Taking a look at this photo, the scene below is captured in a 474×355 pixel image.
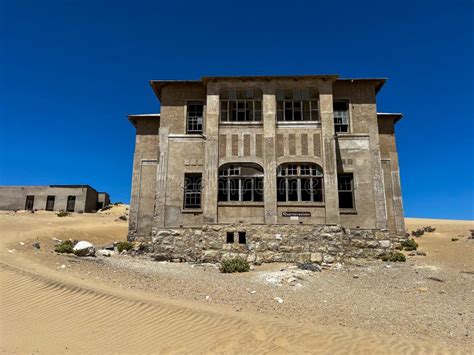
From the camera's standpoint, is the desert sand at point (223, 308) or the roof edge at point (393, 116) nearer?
the desert sand at point (223, 308)

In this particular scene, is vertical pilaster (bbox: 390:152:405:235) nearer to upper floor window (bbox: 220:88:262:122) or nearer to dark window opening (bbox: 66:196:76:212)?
upper floor window (bbox: 220:88:262:122)

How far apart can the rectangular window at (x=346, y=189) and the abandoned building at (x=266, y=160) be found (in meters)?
0.06

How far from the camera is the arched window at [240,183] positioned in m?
19.2

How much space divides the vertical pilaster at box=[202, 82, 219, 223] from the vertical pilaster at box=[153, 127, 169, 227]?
2.33m

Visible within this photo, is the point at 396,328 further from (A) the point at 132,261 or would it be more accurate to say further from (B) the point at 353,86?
(B) the point at 353,86

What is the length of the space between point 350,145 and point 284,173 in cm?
431

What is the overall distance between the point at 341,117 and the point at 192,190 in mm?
9831

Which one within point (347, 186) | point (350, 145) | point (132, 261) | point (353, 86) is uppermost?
point (353, 86)

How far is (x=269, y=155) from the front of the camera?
64.2 feet

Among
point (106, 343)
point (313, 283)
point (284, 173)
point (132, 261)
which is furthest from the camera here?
point (284, 173)

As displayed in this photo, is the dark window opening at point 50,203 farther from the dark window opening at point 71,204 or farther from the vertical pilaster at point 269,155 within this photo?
Result: the vertical pilaster at point 269,155

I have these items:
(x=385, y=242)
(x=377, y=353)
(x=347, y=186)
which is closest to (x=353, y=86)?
(x=347, y=186)

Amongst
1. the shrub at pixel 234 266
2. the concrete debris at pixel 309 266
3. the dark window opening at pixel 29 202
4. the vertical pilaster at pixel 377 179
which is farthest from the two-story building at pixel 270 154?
the dark window opening at pixel 29 202

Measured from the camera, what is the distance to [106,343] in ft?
23.8
